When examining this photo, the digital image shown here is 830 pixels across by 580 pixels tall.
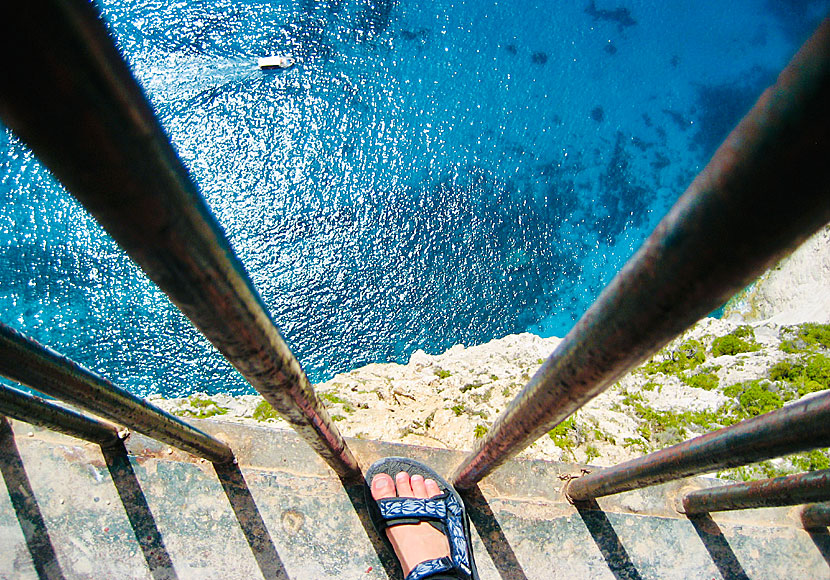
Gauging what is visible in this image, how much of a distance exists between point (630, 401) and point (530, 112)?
29.2 feet

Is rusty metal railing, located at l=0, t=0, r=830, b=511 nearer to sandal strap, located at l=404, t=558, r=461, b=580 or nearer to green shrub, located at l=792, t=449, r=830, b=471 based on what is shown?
sandal strap, located at l=404, t=558, r=461, b=580

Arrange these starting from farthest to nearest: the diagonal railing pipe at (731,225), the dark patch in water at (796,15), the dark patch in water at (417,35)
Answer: the dark patch in water at (796,15) → the dark patch in water at (417,35) → the diagonal railing pipe at (731,225)

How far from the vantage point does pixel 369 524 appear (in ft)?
12.3

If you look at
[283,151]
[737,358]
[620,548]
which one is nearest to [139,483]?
[620,548]

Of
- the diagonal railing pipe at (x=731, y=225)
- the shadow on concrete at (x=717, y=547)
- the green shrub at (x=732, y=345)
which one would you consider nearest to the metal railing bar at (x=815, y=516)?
the shadow on concrete at (x=717, y=547)

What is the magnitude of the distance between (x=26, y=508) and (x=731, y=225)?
4.63m

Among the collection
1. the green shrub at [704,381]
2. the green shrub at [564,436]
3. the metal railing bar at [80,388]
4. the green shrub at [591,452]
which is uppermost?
the metal railing bar at [80,388]

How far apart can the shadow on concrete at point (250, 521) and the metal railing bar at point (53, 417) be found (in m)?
0.78

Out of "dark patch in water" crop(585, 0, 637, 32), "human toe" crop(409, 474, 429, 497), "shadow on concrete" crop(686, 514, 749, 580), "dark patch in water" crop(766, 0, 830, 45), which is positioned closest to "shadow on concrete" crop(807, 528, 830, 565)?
"shadow on concrete" crop(686, 514, 749, 580)

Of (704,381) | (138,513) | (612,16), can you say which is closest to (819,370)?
(704,381)

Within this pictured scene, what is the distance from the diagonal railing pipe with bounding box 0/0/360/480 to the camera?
2.51 feet

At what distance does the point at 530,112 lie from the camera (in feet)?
45.3

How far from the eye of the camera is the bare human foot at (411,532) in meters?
3.46

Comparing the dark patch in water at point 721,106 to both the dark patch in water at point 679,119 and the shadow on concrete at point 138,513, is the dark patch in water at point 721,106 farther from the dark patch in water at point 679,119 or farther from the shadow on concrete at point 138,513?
the shadow on concrete at point 138,513
